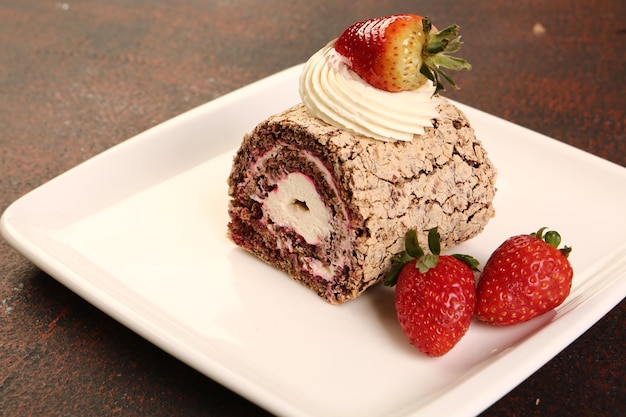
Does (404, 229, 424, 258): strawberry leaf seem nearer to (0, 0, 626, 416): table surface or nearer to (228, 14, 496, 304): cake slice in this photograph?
(228, 14, 496, 304): cake slice

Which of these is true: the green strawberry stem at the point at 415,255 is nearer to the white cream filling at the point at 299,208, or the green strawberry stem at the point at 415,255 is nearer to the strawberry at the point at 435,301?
the strawberry at the point at 435,301

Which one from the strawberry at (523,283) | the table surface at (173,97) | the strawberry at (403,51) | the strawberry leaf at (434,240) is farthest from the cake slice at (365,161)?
the table surface at (173,97)

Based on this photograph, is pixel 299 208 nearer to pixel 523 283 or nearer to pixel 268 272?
pixel 268 272

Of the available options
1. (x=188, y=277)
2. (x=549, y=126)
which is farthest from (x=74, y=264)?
(x=549, y=126)

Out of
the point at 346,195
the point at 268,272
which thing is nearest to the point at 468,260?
the point at 346,195

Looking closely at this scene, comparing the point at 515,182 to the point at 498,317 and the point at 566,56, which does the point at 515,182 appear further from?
the point at 566,56

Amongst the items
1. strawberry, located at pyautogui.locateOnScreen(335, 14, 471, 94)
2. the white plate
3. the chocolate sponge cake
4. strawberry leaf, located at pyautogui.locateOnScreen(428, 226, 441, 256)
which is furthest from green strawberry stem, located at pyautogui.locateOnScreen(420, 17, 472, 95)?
the white plate
